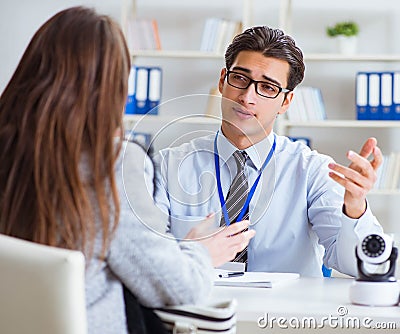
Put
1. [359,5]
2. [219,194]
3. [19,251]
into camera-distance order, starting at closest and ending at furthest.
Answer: [19,251] < [219,194] < [359,5]

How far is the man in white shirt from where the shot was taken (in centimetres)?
193

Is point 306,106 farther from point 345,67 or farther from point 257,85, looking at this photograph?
point 257,85

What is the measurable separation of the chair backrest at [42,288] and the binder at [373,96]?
135 inches

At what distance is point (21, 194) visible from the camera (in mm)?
1275

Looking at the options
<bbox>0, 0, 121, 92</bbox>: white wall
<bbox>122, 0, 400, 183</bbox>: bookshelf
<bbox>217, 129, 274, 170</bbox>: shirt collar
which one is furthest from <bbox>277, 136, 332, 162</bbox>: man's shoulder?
<bbox>0, 0, 121, 92</bbox>: white wall

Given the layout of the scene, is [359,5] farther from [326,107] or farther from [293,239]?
[293,239]

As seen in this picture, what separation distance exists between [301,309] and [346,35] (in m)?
3.10

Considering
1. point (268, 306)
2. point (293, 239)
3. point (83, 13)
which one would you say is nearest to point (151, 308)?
point (268, 306)

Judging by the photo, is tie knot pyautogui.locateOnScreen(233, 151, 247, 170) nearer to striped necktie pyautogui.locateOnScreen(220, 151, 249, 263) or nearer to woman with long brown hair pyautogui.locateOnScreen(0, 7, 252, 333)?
striped necktie pyautogui.locateOnScreen(220, 151, 249, 263)

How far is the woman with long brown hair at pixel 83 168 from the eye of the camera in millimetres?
1258

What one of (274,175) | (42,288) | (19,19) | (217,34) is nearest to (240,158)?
(274,175)

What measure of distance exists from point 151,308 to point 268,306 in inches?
14.9

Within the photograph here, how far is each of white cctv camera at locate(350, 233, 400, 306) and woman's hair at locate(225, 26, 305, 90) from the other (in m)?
0.88

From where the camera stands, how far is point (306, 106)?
14.7ft
